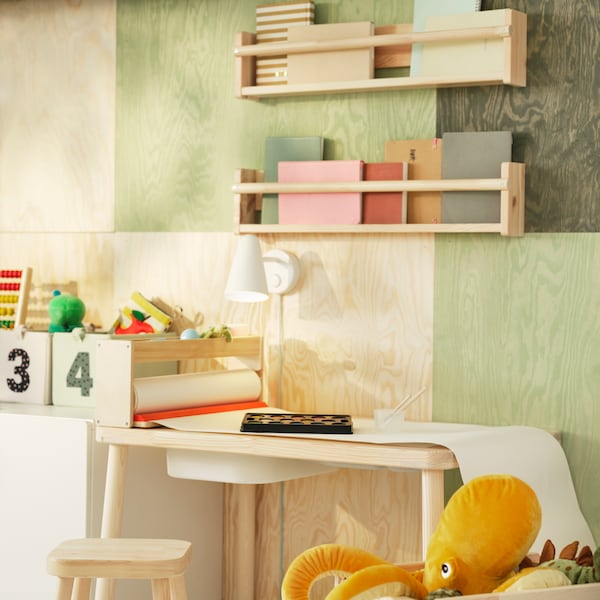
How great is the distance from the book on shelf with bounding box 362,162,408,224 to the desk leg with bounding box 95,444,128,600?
0.94 metres

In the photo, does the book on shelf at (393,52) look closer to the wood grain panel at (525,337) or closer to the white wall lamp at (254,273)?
the wood grain panel at (525,337)

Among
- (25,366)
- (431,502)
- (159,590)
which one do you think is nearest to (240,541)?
(25,366)

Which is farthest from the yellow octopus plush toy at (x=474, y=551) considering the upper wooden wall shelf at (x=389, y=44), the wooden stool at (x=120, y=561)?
the upper wooden wall shelf at (x=389, y=44)

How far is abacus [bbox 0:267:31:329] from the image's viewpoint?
3621 millimetres

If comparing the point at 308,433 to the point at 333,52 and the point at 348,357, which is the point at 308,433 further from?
the point at 333,52

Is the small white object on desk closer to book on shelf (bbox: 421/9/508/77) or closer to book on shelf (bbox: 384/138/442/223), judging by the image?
book on shelf (bbox: 384/138/442/223)

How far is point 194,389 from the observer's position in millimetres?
3262

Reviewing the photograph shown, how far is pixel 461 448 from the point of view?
274 centimetres

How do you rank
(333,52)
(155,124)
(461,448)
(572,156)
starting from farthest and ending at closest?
(155,124)
(333,52)
(572,156)
(461,448)

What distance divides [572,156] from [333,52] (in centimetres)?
74

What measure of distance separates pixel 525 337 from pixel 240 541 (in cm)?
109

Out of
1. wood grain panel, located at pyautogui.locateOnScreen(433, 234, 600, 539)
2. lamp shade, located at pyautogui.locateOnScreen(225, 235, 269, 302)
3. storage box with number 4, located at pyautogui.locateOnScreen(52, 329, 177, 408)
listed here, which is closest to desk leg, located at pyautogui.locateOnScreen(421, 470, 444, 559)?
wood grain panel, located at pyautogui.locateOnScreen(433, 234, 600, 539)

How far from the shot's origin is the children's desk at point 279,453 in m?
2.73

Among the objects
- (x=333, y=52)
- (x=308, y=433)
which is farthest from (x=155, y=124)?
(x=308, y=433)
